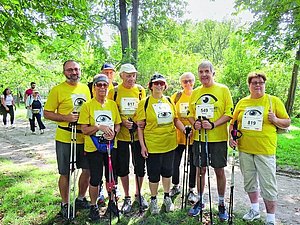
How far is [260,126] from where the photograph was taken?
3.61m

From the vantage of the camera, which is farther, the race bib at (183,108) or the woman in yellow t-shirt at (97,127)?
the race bib at (183,108)

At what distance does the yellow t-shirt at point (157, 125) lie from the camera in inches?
156

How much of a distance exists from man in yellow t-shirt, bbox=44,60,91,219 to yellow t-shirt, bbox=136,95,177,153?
2.89 feet

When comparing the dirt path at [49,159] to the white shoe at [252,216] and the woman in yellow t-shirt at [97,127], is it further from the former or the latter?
the woman in yellow t-shirt at [97,127]

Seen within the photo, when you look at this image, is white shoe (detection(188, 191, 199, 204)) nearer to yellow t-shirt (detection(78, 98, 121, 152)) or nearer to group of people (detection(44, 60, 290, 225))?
group of people (detection(44, 60, 290, 225))

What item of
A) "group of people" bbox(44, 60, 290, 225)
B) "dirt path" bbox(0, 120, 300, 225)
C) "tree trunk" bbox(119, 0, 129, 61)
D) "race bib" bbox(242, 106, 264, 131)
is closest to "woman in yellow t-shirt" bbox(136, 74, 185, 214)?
"group of people" bbox(44, 60, 290, 225)

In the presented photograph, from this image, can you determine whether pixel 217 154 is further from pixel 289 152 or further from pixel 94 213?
pixel 289 152

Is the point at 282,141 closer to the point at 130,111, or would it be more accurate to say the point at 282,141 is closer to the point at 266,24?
the point at 266,24

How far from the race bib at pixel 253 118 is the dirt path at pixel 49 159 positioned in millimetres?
1480

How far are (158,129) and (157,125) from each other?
0.19 ft

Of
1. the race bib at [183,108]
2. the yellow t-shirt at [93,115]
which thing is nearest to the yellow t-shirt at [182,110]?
the race bib at [183,108]

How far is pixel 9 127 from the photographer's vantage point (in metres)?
13.6

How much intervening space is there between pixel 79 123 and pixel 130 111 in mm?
795

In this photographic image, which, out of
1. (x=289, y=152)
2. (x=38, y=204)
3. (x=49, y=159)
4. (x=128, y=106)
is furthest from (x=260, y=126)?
(x=49, y=159)
